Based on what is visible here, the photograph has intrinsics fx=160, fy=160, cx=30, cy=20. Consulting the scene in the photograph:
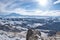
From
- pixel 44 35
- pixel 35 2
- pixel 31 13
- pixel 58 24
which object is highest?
pixel 35 2

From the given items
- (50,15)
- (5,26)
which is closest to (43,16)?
(50,15)

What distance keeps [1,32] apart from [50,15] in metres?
1.46

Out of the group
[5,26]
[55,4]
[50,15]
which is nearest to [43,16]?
[50,15]

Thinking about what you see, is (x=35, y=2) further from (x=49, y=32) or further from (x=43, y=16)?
(x=49, y=32)

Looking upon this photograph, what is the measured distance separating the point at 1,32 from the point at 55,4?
1.71 m

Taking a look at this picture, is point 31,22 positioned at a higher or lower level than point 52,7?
lower

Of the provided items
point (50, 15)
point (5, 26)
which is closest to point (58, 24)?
point (50, 15)

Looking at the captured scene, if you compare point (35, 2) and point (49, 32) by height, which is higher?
point (35, 2)

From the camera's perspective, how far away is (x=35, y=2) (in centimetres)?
456

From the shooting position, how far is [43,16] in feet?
15.0

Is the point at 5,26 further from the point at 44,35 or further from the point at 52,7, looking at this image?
the point at 52,7

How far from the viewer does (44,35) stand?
4.33 meters

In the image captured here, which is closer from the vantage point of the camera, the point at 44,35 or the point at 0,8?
the point at 44,35

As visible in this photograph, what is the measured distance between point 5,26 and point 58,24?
1.48 meters
